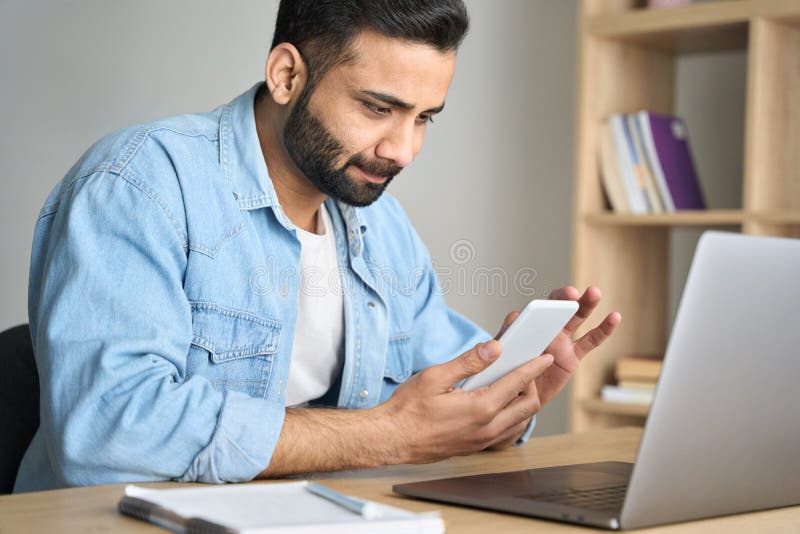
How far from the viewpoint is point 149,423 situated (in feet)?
3.57

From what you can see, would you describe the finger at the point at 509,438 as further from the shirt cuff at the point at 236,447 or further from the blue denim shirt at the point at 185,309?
the shirt cuff at the point at 236,447

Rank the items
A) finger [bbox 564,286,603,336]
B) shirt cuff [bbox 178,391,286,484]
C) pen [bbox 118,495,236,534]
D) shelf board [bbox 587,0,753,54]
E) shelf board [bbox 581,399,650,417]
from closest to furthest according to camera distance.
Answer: pen [bbox 118,495,236,534] → shirt cuff [bbox 178,391,286,484] → finger [bbox 564,286,603,336] → shelf board [bbox 587,0,753,54] → shelf board [bbox 581,399,650,417]

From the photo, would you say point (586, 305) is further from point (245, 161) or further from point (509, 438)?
point (245, 161)

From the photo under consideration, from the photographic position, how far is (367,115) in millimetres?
1485

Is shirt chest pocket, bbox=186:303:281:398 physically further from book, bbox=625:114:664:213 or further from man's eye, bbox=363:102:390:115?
book, bbox=625:114:664:213

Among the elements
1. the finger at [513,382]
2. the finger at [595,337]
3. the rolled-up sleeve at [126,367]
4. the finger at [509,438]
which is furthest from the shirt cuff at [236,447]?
the finger at [595,337]

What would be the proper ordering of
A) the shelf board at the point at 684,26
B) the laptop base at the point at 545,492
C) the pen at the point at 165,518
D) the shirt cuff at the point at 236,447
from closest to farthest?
1. the pen at the point at 165,518
2. the laptop base at the point at 545,492
3. the shirt cuff at the point at 236,447
4. the shelf board at the point at 684,26

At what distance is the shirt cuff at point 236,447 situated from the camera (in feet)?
3.53

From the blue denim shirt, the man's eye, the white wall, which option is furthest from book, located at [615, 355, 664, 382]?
the man's eye

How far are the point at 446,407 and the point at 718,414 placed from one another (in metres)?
0.35

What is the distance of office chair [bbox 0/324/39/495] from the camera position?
135 cm

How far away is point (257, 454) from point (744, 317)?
1.72 ft

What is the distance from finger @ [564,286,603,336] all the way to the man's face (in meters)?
0.34

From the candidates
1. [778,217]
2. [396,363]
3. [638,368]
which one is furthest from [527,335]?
[638,368]
